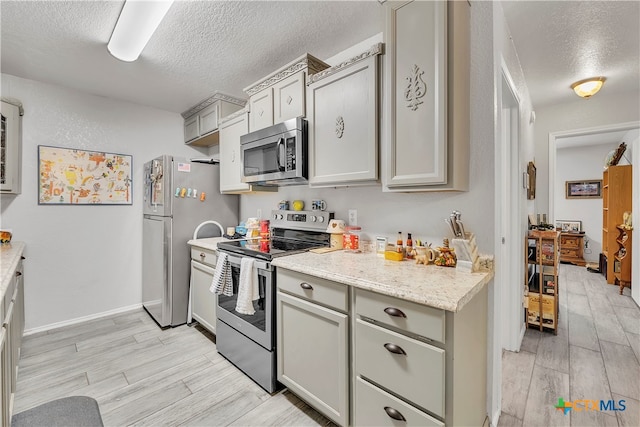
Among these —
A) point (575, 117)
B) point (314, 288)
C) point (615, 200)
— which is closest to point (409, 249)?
point (314, 288)

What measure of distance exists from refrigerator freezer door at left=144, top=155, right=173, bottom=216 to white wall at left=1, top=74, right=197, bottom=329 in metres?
0.34

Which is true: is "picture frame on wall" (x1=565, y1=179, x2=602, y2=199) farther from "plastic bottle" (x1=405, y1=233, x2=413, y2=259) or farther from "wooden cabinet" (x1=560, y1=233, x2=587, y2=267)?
"plastic bottle" (x1=405, y1=233, x2=413, y2=259)

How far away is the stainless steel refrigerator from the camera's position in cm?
283

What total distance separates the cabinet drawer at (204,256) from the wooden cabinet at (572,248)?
6697mm

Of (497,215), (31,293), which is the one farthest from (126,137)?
(497,215)

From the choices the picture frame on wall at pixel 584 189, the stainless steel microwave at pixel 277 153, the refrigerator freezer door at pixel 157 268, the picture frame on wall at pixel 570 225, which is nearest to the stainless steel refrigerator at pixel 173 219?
the refrigerator freezer door at pixel 157 268

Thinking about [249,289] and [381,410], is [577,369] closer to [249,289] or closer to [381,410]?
[381,410]

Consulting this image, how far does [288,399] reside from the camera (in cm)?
185

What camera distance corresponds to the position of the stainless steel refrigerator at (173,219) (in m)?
2.83

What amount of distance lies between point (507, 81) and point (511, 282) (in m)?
1.58

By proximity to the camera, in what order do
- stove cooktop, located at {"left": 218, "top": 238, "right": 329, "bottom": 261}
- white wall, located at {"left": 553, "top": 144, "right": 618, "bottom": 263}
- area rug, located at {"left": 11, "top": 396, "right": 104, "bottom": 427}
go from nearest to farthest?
1. area rug, located at {"left": 11, "top": 396, "right": 104, "bottom": 427}
2. stove cooktop, located at {"left": 218, "top": 238, "right": 329, "bottom": 261}
3. white wall, located at {"left": 553, "top": 144, "right": 618, "bottom": 263}

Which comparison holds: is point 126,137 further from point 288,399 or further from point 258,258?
point 288,399

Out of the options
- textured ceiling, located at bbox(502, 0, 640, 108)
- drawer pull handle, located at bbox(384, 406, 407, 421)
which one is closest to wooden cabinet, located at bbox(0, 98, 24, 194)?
drawer pull handle, located at bbox(384, 406, 407, 421)

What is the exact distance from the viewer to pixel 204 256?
2674mm
